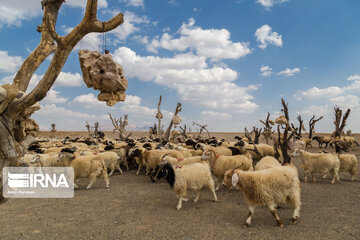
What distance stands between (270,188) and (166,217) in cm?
268

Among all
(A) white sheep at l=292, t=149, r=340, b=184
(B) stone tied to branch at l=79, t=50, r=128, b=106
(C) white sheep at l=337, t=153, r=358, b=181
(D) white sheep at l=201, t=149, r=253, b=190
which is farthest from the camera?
(C) white sheep at l=337, t=153, r=358, b=181

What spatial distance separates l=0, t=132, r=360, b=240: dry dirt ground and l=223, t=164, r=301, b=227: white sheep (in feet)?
1.45

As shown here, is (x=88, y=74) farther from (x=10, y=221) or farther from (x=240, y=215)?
(x=240, y=215)

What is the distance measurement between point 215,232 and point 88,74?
417cm

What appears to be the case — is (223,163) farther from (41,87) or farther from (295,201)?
(41,87)

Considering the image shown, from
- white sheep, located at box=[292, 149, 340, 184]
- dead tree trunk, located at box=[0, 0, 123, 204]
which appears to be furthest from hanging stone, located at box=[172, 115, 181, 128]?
dead tree trunk, located at box=[0, 0, 123, 204]

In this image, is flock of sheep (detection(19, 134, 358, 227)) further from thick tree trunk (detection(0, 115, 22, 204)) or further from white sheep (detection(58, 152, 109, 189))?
thick tree trunk (detection(0, 115, 22, 204))

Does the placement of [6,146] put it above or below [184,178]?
above

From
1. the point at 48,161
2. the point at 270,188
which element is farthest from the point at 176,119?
the point at 270,188

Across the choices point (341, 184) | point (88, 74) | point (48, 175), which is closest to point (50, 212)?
point (48, 175)

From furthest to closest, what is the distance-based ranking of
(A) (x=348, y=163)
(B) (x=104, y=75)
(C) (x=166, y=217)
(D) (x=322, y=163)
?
1. (A) (x=348, y=163)
2. (D) (x=322, y=163)
3. (C) (x=166, y=217)
4. (B) (x=104, y=75)

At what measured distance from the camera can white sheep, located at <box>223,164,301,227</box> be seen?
4.79 metres

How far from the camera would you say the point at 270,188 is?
4.81 m

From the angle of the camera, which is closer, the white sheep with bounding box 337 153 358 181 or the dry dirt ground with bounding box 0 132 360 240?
the dry dirt ground with bounding box 0 132 360 240
